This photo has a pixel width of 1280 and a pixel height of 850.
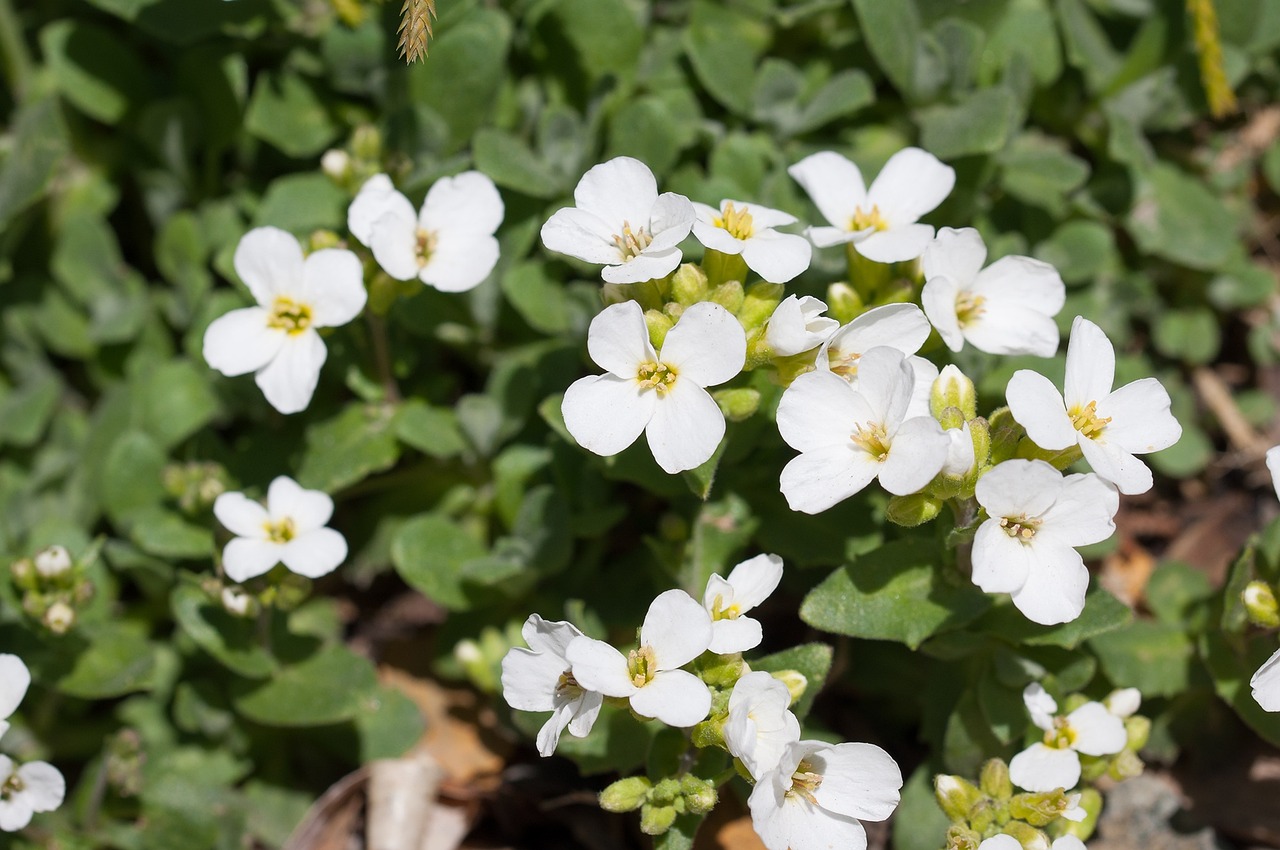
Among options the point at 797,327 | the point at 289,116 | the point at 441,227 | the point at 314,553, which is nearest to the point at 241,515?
the point at 314,553

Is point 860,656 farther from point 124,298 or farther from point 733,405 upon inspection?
point 124,298

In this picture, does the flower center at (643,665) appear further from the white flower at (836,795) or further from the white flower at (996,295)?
the white flower at (996,295)

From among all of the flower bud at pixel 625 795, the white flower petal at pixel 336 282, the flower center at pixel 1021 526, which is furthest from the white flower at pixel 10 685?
the flower center at pixel 1021 526

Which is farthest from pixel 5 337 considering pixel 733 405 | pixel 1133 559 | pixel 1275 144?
pixel 1275 144

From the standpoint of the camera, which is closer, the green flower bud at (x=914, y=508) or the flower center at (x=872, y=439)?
the flower center at (x=872, y=439)

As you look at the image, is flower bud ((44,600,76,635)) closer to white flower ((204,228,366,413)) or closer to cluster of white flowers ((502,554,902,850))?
white flower ((204,228,366,413))

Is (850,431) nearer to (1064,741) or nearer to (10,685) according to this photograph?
(1064,741)
